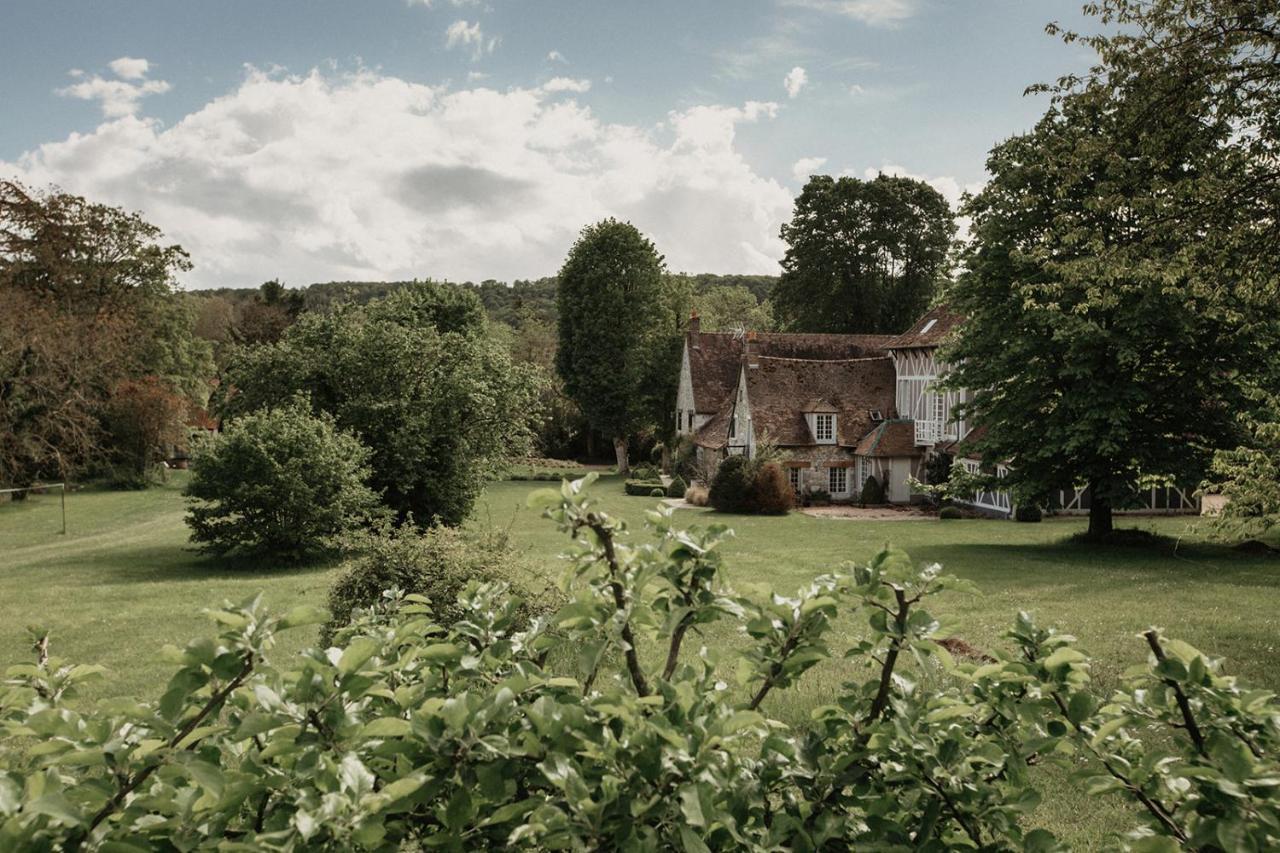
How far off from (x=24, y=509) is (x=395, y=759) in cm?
4097

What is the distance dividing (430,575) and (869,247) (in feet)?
161

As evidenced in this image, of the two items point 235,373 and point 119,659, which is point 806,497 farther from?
point 119,659

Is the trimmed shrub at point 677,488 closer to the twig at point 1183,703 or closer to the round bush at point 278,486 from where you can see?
the round bush at point 278,486

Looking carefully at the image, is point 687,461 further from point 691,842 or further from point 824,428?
point 691,842

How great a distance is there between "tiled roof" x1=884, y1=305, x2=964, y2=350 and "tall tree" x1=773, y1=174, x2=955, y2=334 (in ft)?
46.2

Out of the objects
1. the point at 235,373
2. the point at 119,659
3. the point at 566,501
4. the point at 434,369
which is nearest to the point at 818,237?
the point at 434,369

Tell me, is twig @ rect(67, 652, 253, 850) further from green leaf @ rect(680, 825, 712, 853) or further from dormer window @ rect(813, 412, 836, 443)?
dormer window @ rect(813, 412, 836, 443)

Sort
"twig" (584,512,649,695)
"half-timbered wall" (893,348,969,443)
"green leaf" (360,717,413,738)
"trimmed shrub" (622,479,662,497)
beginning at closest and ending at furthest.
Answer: "green leaf" (360,717,413,738)
"twig" (584,512,649,695)
"half-timbered wall" (893,348,969,443)
"trimmed shrub" (622,479,662,497)

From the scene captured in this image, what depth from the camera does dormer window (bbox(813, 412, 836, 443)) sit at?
41375 millimetres

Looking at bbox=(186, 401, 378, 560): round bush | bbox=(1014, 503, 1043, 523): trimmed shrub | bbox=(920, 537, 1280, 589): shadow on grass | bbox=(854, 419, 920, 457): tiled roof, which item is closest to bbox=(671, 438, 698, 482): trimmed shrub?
bbox=(854, 419, 920, 457): tiled roof

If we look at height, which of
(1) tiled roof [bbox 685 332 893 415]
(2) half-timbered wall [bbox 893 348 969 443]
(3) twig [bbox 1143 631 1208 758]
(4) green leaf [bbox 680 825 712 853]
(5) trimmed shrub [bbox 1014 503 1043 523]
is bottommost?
(5) trimmed shrub [bbox 1014 503 1043 523]

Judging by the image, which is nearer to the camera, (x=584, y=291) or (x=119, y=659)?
(x=119, y=659)

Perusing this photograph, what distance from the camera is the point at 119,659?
460 inches

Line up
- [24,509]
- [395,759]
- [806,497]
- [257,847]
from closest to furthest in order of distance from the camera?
[257,847], [395,759], [24,509], [806,497]
